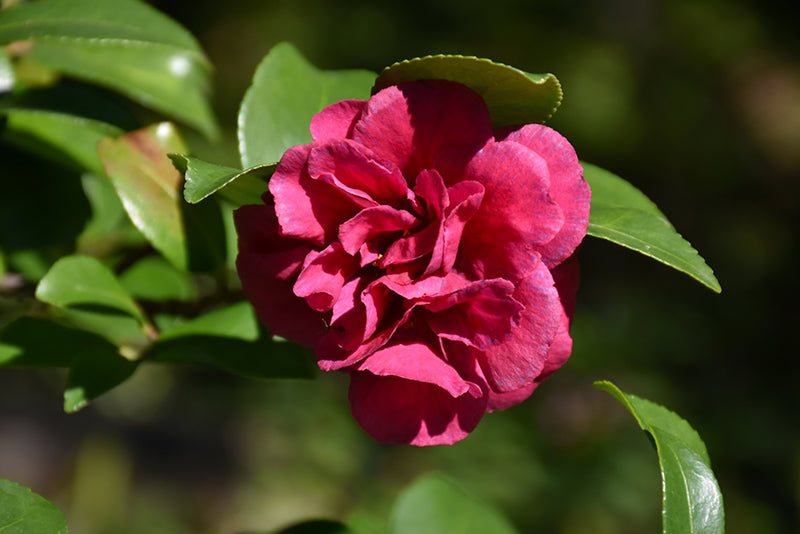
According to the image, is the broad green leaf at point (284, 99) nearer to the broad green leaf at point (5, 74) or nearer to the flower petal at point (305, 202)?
the flower petal at point (305, 202)

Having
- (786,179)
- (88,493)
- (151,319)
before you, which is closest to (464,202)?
(151,319)

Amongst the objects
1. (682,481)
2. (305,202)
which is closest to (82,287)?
(305,202)

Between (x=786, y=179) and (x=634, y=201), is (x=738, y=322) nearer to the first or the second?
(x=786, y=179)

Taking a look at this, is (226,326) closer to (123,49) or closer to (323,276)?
(323,276)

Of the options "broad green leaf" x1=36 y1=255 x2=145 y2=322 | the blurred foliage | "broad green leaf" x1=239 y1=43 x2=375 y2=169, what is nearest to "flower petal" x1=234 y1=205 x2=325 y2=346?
"broad green leaf" x1=239 y1=43 x2=375 y2=169

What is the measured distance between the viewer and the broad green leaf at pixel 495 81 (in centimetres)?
49

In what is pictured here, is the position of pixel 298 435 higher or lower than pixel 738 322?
lower

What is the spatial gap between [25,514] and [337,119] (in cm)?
40

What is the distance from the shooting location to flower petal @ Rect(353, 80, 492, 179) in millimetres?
501

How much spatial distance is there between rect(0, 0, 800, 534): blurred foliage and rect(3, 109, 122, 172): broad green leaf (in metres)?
1.98

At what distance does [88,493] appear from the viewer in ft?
10.8

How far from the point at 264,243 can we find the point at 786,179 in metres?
3.90

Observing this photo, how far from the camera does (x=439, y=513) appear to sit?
3.02ft

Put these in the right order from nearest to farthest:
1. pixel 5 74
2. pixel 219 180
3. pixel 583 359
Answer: pixel 219 180, pixel 5 74, pixel 583 359
